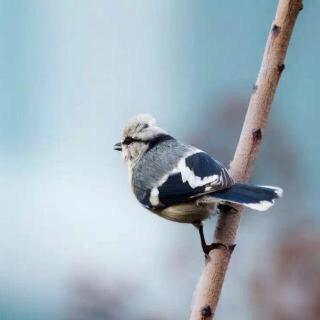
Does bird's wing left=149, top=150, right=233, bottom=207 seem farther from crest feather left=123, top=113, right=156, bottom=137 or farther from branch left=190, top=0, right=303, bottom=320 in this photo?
branch left=190, top=0, right=303, bottom=320

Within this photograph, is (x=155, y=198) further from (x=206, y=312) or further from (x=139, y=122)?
(x=206, y=312)

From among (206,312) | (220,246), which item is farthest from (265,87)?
(206,312)

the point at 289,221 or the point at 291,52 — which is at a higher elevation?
the point at 291,52

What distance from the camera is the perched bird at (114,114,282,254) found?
4.95ft

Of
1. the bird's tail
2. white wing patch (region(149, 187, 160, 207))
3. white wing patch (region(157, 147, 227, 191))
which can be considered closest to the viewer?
the bird's tail

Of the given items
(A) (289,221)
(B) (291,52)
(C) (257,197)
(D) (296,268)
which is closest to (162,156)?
(C) (257,197)

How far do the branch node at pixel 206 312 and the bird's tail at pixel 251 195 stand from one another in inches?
11.8

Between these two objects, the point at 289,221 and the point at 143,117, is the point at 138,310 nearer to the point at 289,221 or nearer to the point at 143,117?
the point at 289,221

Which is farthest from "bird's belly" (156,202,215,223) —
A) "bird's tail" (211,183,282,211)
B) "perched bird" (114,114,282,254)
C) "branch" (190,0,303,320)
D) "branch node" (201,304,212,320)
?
"branch node" (201,304,212,320)

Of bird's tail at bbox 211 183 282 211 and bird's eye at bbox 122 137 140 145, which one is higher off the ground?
bird's eye at bbox 122 137 140 145

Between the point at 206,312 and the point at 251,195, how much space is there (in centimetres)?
37

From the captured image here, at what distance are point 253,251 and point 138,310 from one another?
0.37 m

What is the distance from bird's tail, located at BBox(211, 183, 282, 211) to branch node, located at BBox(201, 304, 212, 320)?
0.30m

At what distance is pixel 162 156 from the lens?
174 cm
